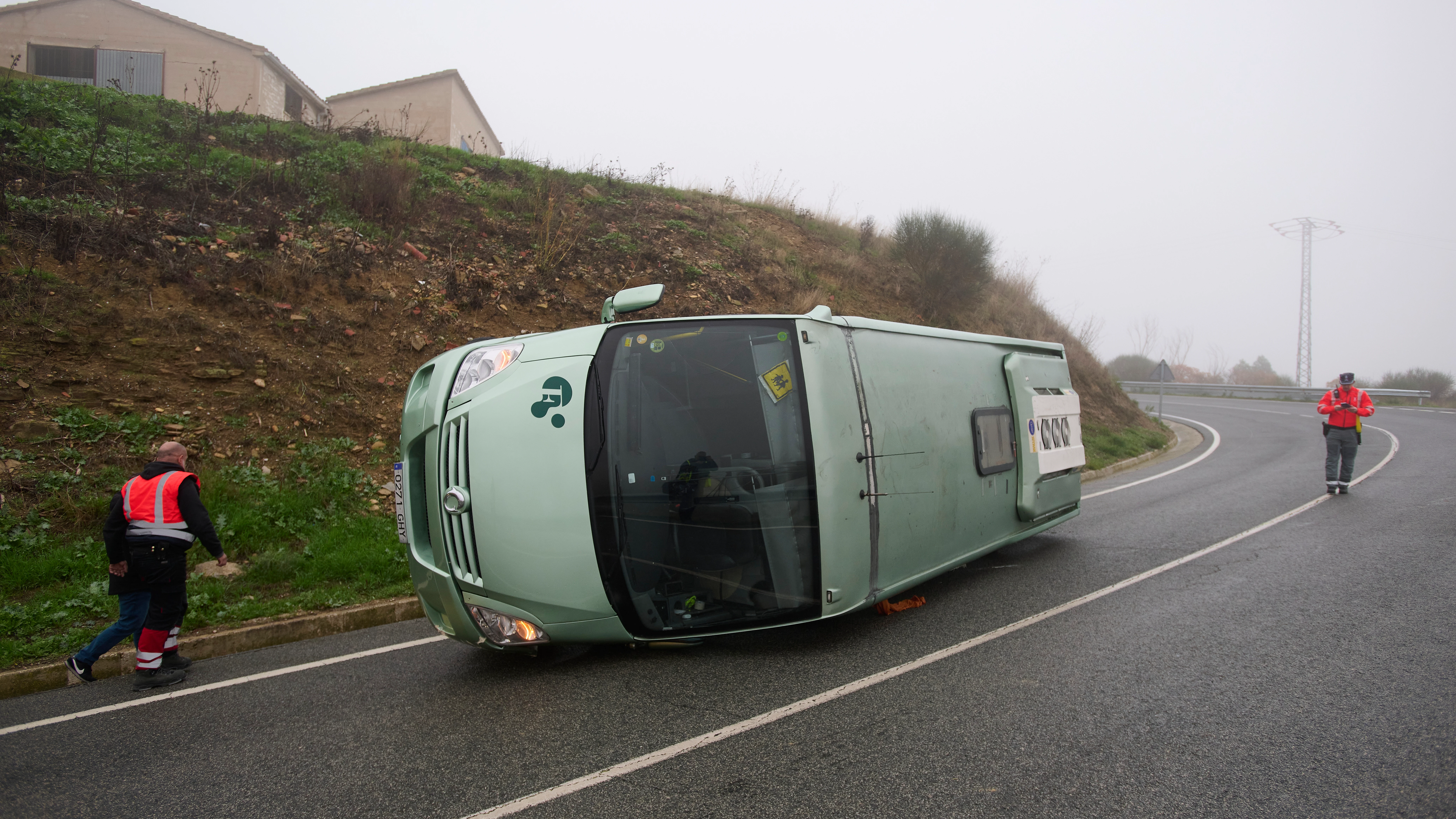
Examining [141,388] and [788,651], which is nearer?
[788,651]

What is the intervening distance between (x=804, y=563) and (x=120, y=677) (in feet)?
16.2

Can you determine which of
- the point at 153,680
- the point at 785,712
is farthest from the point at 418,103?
the point at 785,712

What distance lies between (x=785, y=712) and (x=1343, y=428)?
10.6 m

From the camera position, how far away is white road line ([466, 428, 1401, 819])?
3.01 m

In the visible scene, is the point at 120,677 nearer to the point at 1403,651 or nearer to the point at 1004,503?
the point at 1004,503

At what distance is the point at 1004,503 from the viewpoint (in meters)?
6.14

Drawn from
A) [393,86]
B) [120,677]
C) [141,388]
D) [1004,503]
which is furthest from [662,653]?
[393,86]

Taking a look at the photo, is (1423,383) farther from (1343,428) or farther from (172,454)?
(172,454)

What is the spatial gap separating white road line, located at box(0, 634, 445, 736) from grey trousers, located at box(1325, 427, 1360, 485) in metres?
11.5

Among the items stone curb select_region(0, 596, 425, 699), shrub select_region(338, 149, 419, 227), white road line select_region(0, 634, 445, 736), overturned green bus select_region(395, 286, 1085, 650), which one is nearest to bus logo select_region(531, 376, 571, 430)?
overturned green bus select_region(395, 286, 1085, 650)

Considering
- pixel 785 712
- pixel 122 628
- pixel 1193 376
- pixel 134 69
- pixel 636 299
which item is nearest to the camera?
pixel 785 712

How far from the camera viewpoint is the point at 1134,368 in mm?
46594

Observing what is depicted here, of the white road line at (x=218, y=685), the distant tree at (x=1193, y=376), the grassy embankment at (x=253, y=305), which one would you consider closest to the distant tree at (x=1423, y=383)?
the distant tree at (x=1193, y=376)

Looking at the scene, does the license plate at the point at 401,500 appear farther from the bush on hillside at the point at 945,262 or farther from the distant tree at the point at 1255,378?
the distant tree at the point at 1255,378
